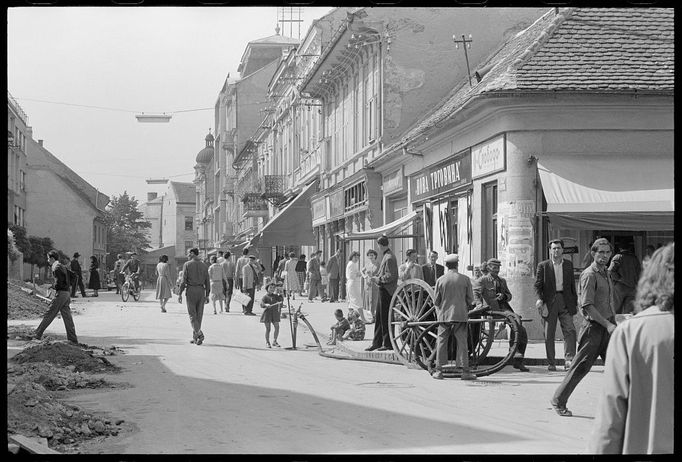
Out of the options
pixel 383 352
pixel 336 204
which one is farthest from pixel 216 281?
pixel 383 352

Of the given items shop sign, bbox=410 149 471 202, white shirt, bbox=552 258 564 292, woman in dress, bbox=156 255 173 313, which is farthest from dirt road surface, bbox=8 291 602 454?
woman in dress, bbox=156 255 173 313

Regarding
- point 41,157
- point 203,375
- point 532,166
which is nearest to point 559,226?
point 532,166

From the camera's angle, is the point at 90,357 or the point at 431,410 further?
the point at 90,357

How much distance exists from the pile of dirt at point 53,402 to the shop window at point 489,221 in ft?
29.6

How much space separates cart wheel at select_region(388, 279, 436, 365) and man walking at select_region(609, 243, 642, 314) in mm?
3722

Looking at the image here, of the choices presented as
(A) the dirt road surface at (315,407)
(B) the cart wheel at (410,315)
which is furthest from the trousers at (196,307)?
(B) the cart wheel at (410,315)

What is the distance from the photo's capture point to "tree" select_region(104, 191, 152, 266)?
329ft

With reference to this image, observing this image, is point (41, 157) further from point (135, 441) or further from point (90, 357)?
point (135, 441)

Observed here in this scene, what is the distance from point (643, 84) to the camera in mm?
18812

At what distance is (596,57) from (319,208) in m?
23.2

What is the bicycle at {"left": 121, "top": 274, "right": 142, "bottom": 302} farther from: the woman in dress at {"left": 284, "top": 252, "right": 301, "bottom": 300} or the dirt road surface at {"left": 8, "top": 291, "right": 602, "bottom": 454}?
the dirt road surface at {"left": 8, "top": 291, "right": 602, "bottom": 454}

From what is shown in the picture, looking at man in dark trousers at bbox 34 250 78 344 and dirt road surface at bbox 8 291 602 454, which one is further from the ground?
man in dark trousers at bbox 34 250 78 344

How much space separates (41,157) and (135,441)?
7772cm

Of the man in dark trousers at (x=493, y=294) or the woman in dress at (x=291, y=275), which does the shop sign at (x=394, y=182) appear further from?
the man in dark trousers at (x=493, y=294)
